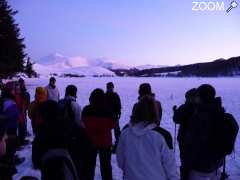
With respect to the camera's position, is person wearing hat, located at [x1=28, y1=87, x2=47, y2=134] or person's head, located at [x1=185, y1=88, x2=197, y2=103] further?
person wearing hat, located at [x1=28, y1=87, x2=47, y2=134]

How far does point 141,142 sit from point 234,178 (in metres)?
4.04

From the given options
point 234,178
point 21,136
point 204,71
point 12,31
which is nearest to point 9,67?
point 12,31

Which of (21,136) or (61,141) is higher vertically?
(61,141)

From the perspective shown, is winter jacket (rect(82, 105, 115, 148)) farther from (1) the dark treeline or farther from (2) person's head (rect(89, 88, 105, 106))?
(1) the dark treeline

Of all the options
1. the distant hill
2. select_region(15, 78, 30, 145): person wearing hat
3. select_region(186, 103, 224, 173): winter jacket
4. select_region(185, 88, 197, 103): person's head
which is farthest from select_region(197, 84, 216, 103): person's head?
the distant hill

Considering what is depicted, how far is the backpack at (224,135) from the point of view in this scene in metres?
4.64

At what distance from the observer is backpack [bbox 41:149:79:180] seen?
11.7 feet

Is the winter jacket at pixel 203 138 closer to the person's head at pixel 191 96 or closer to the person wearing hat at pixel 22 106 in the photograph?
the person's head at pixel 191 96

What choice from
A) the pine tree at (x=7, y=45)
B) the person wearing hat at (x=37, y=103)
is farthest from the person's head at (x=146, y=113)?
the pine tree at (x=7, y=45)

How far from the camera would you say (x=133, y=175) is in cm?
419

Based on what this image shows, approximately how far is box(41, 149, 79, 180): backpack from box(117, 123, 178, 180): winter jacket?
0.73 m

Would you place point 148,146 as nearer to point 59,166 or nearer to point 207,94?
point 59,166

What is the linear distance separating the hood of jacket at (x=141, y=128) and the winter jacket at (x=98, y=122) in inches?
69.8

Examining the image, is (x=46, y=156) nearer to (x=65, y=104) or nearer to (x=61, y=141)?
(x=61, y=141)
